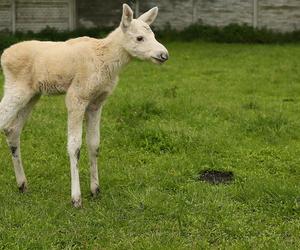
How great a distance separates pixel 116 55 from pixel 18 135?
140cm

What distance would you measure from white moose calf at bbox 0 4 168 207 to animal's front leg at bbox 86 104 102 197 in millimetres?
10

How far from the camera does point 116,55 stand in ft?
21.1

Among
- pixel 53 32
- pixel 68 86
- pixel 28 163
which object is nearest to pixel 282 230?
pixel 68 86

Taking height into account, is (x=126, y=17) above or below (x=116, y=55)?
above

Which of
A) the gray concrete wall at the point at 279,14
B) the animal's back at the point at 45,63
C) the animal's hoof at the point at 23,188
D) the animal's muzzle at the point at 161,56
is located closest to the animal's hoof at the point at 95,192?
the animal's hoof at the point at 23,188

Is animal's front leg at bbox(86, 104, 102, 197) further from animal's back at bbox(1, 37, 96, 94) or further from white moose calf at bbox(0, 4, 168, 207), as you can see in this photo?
animal's back at bbox(1, 37, 96, 94)

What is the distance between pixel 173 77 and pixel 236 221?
8947mm

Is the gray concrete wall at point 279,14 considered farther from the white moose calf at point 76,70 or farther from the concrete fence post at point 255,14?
the white moose calf at point 76,70

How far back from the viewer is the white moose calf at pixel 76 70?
630cm

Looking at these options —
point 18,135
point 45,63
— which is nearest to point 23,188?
point 18,135

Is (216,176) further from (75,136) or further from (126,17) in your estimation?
(126,17)

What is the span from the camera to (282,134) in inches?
368

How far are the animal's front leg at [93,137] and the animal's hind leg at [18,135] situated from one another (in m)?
0.61

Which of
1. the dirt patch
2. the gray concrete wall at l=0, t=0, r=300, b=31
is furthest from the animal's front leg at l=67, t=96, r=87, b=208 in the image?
the gray concrete wall at l=0, t=0, r=300, b=31
